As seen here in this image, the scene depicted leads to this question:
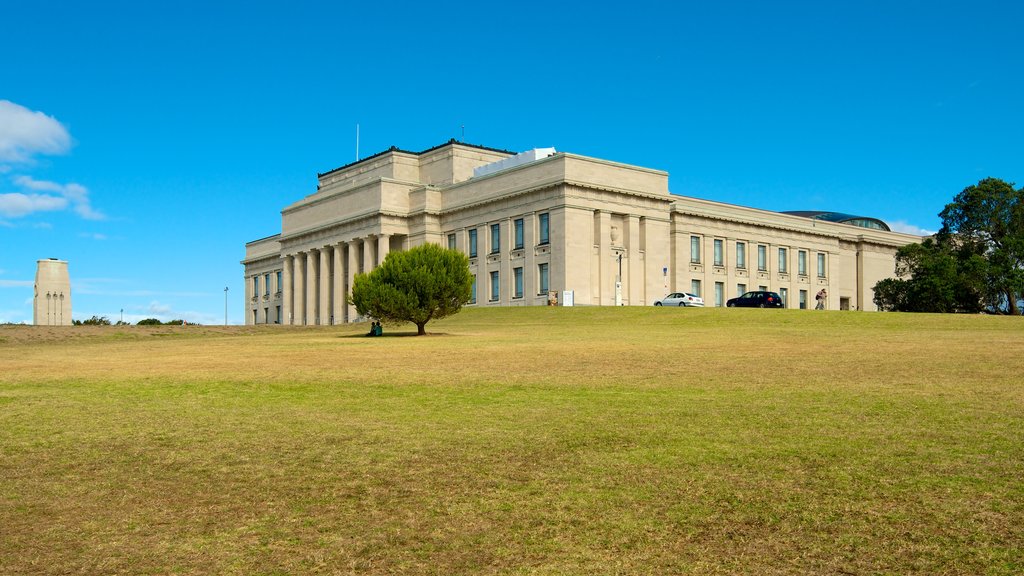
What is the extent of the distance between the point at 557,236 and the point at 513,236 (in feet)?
21.7

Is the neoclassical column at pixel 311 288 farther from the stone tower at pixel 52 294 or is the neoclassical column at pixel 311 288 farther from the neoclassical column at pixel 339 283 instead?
the stone tower at pixel 52 294

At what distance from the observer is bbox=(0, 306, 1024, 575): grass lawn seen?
10.1m

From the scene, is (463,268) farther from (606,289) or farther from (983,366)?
(606,289)

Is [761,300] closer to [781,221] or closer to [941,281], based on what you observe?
[941,281]

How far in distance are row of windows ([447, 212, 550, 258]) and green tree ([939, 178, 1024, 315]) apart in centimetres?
3229

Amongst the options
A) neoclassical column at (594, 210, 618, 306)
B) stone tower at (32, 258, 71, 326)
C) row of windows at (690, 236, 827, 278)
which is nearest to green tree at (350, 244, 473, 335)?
neoclassical column at (594, 210, 618, 306)

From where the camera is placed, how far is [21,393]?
77.5 feet

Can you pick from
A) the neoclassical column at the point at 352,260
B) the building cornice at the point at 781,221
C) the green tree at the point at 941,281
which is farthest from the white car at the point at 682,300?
the neoclassical column at the point at 352,260

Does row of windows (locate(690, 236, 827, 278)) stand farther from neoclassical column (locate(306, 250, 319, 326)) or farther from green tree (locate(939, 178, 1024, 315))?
neoclassical column (locate(306, 250, 319, 326))

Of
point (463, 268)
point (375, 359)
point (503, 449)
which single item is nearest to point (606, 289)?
point (463, 268)

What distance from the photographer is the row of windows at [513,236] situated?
8638 centimetres

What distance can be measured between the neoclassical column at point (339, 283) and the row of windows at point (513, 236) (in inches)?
512

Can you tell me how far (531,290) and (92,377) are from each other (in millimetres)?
61386

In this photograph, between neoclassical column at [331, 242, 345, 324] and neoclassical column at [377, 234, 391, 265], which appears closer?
neoclassical column at [377, 234, 391, 265]
